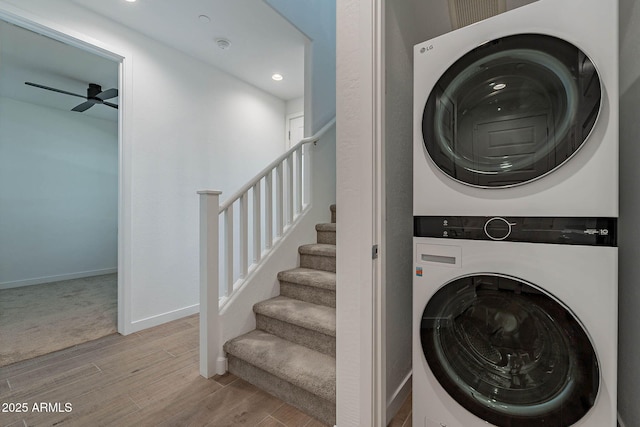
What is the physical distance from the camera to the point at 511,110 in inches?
39.2

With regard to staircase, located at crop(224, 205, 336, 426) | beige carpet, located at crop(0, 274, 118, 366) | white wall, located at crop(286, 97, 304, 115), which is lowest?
beige carpet, located at crop(0, 274, 118, 366)

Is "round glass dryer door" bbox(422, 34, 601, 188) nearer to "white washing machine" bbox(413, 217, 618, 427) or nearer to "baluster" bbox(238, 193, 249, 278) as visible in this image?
"white washing machine" bbox(413, 217, 618, 427)

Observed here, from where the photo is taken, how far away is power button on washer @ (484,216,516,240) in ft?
3.26

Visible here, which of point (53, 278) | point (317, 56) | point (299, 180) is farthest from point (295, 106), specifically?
point (53, 278)

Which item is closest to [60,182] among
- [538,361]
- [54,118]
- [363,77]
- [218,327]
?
[54,118]

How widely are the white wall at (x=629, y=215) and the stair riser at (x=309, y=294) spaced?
1411 millimetres

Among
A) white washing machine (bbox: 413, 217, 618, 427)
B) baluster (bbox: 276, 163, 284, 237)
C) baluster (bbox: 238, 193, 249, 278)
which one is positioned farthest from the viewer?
baluster (bbox: 276, 163, 284, 237)

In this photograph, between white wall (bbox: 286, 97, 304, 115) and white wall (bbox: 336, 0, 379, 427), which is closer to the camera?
white wall (bbox: 336, 0, 379, 427)

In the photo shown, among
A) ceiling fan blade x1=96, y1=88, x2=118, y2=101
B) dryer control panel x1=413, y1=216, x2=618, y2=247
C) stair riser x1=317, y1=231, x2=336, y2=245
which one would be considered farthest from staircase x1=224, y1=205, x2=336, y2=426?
ceiling fan blade x1=96, y1=88, x2=118, y2=101

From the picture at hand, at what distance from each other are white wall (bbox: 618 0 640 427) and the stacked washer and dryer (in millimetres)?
400

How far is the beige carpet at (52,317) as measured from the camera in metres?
2.19

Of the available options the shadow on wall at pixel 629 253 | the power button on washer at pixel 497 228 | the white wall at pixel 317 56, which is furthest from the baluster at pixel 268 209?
the shadow on wall at pixel 629 253

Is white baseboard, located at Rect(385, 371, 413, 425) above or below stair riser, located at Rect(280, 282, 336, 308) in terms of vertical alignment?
below

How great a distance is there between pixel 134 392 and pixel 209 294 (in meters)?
0.68
